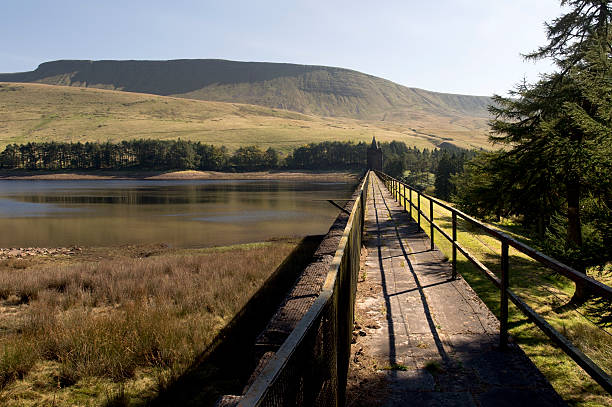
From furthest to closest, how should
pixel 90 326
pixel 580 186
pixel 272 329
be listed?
pixel 580 186 < pixel 90 326 < pixel 272 329

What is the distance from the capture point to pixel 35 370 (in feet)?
22.1

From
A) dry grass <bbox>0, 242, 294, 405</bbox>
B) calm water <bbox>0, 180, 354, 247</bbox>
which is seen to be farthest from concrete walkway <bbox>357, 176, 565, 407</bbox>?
calm water <bbox>0, 180, 354, 247</bbox>

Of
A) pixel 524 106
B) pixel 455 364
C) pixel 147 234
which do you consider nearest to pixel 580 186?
pixel 524 106

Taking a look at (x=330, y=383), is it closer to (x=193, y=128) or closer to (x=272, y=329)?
(x=272, y=329)

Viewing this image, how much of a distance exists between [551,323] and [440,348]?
3129 mm

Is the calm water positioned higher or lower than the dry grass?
lower

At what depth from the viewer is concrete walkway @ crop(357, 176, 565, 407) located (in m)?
3.47

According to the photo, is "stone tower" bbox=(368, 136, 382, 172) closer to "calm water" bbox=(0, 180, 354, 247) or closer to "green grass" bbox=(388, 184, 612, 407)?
"calm water" bbox=(0, 180, 354, 247)

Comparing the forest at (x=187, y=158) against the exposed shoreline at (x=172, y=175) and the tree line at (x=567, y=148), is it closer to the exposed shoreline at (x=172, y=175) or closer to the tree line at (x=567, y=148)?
the exposed shoreline at (x=172, y=175)

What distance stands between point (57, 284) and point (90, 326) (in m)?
6.03

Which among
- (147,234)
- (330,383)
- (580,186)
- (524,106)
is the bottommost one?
(147,234)

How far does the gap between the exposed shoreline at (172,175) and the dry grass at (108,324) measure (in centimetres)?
11025

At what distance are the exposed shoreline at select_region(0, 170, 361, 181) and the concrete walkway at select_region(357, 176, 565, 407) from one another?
115806mm

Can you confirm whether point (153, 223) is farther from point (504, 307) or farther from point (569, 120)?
point (504, 307)
